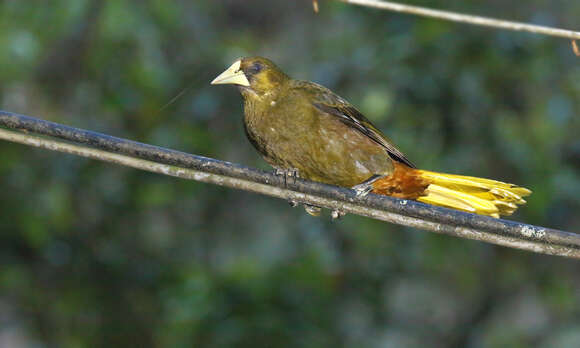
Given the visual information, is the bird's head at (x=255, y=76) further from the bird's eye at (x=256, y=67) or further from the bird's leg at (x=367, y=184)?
the bird's leg at (x=367, y=184)

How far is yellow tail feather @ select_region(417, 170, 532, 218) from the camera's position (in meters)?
3.73

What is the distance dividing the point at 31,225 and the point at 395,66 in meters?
2.51

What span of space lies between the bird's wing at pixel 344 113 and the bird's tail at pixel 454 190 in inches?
2.9

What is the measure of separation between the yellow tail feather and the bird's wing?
159mm

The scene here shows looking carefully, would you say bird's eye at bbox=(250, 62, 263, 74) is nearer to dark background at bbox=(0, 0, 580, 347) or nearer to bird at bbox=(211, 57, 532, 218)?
bird at bbox=(211, 57, 532, 218)

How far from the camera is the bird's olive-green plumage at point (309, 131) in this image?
12.1ft

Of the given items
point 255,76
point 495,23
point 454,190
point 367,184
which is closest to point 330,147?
point 367,184

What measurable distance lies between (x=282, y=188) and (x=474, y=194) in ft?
4.64

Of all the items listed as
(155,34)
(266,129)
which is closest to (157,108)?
(155,34)

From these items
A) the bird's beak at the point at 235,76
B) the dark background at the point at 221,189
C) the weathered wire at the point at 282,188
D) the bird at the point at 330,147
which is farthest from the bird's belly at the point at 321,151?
the dark background at the point at 221,189

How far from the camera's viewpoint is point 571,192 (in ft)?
17.2

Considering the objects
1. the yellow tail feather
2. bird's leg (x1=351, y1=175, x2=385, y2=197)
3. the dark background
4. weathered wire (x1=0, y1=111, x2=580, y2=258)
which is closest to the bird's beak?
bird's leg (x1=351, y1=175, x2=385, y2=197)

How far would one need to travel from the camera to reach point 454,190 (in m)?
3.89

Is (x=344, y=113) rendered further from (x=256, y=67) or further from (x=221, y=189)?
(x=221, y=189)
